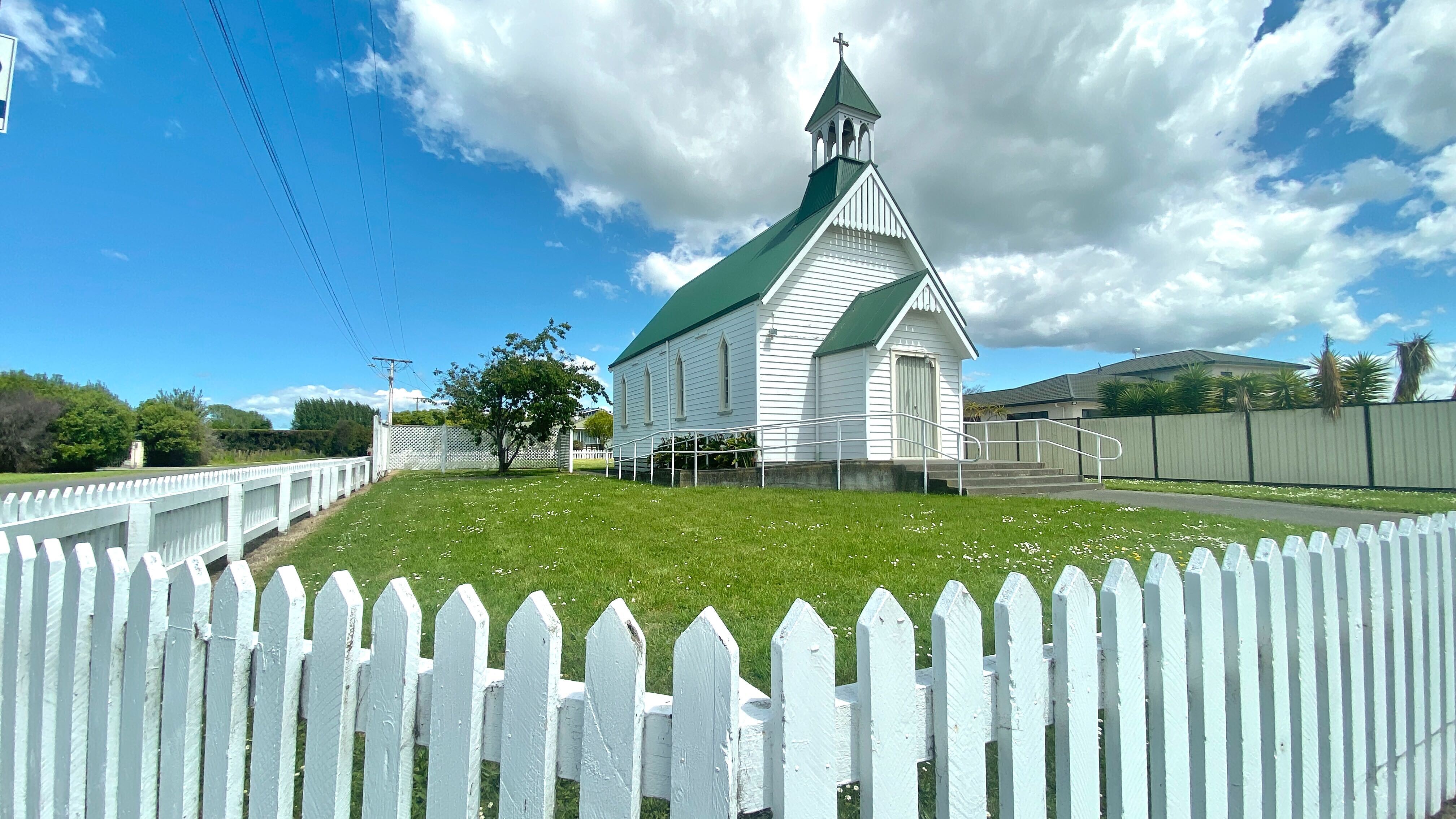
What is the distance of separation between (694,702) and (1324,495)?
15.3m

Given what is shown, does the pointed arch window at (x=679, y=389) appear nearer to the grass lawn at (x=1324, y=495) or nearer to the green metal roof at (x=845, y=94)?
the green metal roof at (x=845, y=94)

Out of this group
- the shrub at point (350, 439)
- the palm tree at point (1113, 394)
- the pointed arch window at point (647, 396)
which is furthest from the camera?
the shrub at point (350, 439)

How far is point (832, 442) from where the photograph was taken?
13.4 meters

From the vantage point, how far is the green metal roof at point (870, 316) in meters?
14.0

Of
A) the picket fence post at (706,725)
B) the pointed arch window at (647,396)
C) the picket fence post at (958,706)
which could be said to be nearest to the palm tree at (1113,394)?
the pointed arch window at (647,396)

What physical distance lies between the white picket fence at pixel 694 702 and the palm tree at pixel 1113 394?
2694 centimetres

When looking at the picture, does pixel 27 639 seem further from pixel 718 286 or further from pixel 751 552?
pixel 718 286

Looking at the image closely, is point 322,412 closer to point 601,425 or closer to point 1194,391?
point 601,425

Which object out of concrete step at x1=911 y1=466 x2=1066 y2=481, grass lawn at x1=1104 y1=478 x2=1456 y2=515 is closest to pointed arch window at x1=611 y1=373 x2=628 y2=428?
concrete step at x1=911 y1=466 x2=1066 y2=481

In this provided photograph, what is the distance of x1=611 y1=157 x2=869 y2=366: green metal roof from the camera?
15891 millimetres

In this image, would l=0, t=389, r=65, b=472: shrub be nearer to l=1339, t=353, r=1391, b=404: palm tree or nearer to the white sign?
the white sign

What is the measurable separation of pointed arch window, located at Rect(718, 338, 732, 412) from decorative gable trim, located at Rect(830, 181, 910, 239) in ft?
14.3

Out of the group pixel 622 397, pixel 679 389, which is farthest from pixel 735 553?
pixel 622 397

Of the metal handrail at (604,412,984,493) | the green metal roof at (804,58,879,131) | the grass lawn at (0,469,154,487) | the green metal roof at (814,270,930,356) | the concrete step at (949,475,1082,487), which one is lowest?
the grass lawn at (0,469,154,487)
